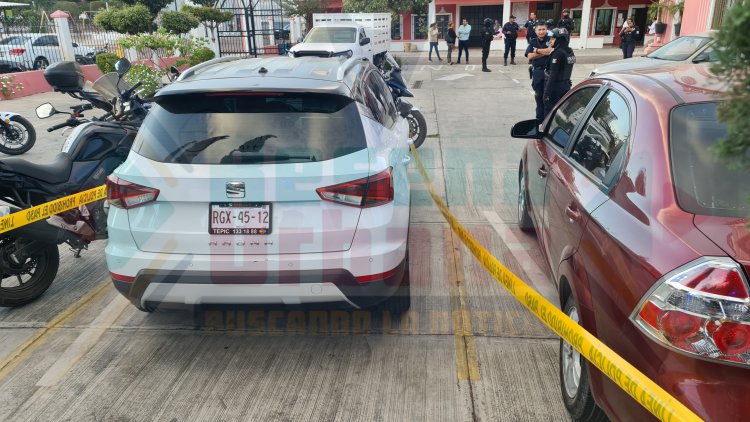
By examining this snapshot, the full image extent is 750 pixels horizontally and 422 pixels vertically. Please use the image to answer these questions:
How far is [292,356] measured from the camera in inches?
135

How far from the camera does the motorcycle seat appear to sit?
4004 mm

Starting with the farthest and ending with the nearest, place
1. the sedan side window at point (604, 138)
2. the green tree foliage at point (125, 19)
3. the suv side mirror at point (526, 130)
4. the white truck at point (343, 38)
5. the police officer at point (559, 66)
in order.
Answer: the white truck at point (343, 38)
the green tree foliage at point (125, 19)
the police officer at point (559, 66)
the suv side mirror at point (526, 130)
the sedan side window at point (604, 138)

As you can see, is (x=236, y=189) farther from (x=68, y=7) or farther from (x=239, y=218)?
(x=68, y=7)

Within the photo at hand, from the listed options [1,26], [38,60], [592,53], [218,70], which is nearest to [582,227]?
[218,70]

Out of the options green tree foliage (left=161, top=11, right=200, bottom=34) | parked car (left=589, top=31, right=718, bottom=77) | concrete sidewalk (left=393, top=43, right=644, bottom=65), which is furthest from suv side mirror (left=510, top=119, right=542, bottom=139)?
concrete sidewalk (left=393, top=43, right=644, bottom=65)

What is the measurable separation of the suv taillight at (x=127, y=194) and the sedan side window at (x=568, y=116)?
254 cm

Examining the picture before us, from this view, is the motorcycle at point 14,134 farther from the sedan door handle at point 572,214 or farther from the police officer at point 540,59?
the sedan door handle at point 572,214

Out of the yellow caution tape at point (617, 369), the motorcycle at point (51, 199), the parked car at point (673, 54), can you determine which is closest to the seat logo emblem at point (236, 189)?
the yellow caution tape at point (617, 369)

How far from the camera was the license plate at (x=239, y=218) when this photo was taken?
2975 millimetres

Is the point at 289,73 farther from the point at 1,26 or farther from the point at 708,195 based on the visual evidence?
the point at 1,26

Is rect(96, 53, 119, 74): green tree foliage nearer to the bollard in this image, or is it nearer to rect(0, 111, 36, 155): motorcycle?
the bollard

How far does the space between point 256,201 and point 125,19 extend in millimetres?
15774

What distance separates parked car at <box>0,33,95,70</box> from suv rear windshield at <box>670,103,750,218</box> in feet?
63.8

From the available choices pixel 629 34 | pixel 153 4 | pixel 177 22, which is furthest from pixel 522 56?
pixel 153 4
